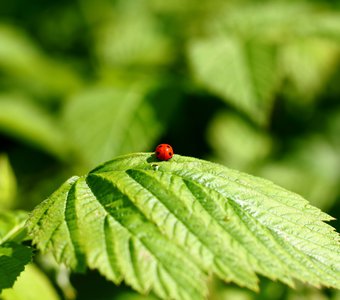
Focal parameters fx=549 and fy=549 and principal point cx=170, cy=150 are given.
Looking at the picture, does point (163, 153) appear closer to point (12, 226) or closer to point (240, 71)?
point (12, 226)

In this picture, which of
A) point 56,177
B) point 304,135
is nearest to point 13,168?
point 56,177

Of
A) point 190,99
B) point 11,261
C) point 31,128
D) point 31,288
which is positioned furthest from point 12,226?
point 190,99

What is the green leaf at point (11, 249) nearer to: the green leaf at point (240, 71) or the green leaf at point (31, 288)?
the green leaf at point (31, 288)

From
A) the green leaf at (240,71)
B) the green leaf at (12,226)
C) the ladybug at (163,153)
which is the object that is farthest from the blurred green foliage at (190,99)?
the ladybug at (163,153)

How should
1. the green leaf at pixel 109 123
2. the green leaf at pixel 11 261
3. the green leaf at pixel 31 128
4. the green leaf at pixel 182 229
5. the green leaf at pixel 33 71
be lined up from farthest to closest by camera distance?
the green leaf at pixel 33 71 < the green leaf at pixel 31 128 < the green leaf at pixel 109 123 < the green leaf at pixel 11 261 < the green leaf at pixel 182 229

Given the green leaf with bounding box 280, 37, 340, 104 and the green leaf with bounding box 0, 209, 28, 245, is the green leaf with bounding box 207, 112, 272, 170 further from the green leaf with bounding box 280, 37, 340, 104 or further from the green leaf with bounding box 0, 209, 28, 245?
the green leaf with bounding box 0, 209, 28, 245

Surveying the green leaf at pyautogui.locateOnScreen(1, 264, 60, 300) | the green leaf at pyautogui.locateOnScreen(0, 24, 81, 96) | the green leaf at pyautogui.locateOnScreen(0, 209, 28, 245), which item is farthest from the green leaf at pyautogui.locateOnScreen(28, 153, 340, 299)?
the green leaf at pyautogui.locateOnScreen(0, 24, 81, 96)
